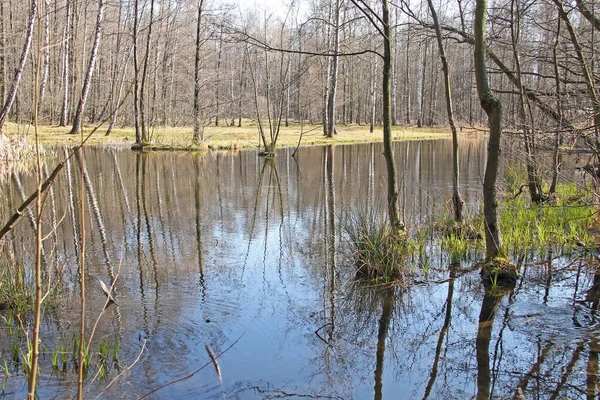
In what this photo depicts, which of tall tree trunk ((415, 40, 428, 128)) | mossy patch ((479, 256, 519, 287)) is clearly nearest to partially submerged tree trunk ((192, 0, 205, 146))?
mossy patch ((479, 256, 519, 287))

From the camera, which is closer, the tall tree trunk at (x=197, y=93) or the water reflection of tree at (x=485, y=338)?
the water reflection of tree at (x=485, y=338)

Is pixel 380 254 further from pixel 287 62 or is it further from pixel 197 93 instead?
pixel 287 62

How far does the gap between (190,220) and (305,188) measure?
190 inches

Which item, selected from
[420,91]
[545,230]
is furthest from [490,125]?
[420,91]

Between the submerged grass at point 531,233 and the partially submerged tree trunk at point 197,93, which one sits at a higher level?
the partially submerged tree trunk at point 197,93

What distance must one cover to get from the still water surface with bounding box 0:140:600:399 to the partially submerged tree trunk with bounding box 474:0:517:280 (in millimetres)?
365

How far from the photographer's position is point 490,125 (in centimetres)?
655

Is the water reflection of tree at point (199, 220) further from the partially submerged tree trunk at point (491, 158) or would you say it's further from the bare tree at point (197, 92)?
the bare tree at point (197, 92)

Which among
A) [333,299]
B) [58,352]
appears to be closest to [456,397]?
[333,299]

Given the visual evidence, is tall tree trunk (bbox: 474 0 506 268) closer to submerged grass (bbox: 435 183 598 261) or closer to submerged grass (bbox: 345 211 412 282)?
submerged grass (bbox: 435 183 598 261)

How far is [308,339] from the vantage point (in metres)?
5.18

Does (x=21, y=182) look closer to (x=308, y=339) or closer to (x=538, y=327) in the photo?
(x=308, y=339)

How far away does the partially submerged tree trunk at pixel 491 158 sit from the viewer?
651 cm

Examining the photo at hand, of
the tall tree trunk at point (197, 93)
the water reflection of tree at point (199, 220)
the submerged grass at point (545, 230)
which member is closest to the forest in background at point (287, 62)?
the tall tree trunk at point (197, 93)
